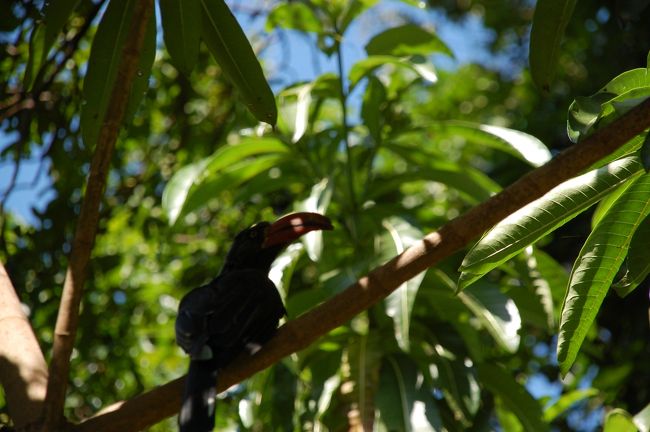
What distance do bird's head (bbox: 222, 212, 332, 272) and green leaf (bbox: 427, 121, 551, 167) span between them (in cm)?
A: 83

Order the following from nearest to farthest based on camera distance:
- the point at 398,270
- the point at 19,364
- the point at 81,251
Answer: the point at 398,270, the point at 81,251, the point at 19,364

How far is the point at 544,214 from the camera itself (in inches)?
87.7

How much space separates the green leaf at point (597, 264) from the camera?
89.4 inches

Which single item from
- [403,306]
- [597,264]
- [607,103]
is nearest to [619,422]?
[597,264]

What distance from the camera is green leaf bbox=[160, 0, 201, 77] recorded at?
2.87 m

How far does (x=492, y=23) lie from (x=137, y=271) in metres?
4.33

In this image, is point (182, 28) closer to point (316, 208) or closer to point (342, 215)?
point (316, 208)

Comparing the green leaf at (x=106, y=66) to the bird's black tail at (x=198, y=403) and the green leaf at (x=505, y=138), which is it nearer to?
the bird's black tail at (x=198, y=403)

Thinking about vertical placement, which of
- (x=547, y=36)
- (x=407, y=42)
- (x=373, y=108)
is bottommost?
(x=373, y=108)

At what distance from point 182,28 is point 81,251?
844mm

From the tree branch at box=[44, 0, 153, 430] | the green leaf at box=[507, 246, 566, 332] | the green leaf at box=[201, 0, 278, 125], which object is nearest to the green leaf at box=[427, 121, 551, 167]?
the green leaf at box=[507, 246, 566, 332]

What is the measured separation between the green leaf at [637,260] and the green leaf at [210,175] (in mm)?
2113

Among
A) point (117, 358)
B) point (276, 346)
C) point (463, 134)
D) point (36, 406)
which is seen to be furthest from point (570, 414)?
point (36, 406)

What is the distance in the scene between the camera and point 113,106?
2566mm
